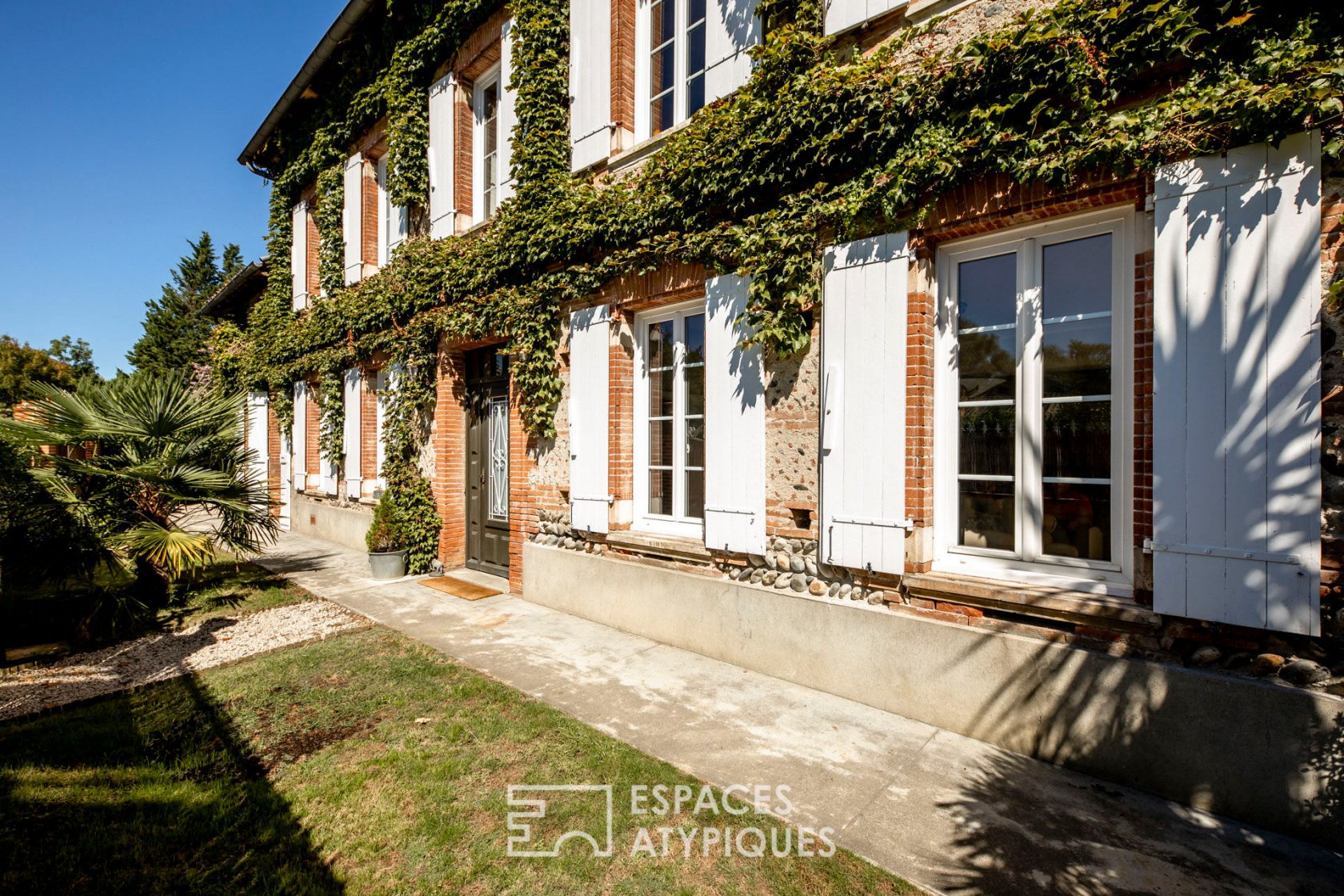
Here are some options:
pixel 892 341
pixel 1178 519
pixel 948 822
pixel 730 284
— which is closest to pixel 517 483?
pixel 730 284

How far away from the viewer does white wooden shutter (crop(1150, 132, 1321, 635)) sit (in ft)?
8.36

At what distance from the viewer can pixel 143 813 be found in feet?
8.76

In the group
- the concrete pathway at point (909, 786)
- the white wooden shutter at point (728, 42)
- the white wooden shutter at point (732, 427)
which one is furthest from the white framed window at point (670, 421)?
the white wooden shutter at point (728, 42)

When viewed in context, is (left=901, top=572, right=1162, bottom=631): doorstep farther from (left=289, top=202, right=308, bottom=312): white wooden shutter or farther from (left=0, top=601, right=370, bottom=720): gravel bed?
(left=289, top=202, right=308, bottom=312): white wooden shutter

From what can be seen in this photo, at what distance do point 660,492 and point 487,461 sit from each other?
301 centimetres

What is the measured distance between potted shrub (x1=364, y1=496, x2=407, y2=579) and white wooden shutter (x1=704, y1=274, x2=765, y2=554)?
459cm

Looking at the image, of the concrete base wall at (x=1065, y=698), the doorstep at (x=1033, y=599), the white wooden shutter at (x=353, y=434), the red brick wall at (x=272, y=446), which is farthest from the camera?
the red brick wall at (x=272, y=446)

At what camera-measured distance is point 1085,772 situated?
3041 millimetres

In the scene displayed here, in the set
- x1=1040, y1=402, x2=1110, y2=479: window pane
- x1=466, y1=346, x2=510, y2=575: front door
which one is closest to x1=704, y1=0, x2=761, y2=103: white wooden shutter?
x1=1040, y1=402, x2=1110, y2=479: window pane

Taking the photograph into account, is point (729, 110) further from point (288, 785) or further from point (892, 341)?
point (288, 785)

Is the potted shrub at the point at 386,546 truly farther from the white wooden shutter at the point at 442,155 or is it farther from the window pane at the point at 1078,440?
the window pane at the point at 1078,440

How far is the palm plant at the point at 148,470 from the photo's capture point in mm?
5176

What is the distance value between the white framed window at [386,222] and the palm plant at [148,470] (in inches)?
131

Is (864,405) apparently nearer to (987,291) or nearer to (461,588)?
(987,291)
